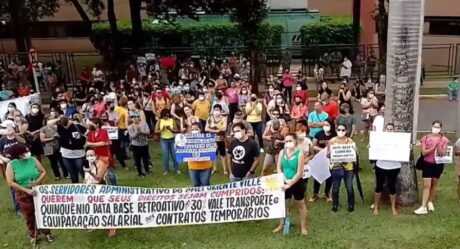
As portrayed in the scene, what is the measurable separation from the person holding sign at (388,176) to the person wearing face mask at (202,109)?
4.71 metres

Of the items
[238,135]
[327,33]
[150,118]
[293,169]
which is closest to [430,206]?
[293,169]

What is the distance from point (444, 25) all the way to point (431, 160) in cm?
2089

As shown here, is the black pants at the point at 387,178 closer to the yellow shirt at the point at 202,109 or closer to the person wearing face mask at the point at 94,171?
the person wearing face mask at the point at 94,171

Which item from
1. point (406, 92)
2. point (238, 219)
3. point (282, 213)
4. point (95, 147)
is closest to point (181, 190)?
point (238, 219)

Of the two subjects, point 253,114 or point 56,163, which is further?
point 253,114

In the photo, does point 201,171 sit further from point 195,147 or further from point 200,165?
point 195,147

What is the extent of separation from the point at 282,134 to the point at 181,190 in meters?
2.36

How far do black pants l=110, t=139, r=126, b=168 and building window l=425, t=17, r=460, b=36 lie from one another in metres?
20.6

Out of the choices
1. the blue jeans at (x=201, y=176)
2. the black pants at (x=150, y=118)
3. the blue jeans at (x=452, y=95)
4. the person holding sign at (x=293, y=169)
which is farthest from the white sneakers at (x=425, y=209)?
the blue jeans at (x=452, y=95)

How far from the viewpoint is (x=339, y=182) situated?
8727 mm

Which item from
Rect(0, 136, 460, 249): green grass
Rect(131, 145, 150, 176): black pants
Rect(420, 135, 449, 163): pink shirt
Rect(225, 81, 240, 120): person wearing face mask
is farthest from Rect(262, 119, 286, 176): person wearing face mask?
Rect(225, 81, 240, 120): person wearing face mask

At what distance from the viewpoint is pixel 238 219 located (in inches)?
319

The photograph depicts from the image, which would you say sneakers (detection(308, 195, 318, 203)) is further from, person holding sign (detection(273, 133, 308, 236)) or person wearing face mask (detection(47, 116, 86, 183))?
person wearing face mask (detection(47, 116, 86, 183))

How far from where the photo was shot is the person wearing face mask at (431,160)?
331 inches
